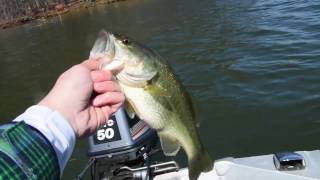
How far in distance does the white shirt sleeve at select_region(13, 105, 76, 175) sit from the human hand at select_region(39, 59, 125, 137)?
0.27 ft

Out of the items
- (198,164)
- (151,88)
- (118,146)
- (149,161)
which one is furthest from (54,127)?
(149,161)

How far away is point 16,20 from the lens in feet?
157

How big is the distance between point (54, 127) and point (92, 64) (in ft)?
2.11

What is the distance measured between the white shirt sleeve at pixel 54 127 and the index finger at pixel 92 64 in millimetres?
487

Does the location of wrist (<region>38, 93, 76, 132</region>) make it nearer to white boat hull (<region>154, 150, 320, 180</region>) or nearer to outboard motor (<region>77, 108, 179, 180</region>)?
white boat hull (<region>154, 150, 320, 180</region>)

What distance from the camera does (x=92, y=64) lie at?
255cm

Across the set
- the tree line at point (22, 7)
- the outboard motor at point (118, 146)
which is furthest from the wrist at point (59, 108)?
the tree line at point (22, 7)

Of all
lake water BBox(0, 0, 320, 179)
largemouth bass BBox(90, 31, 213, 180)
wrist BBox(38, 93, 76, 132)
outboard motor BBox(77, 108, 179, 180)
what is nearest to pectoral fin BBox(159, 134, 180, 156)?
largemouth bass BBox(90, 31, 213, 180)

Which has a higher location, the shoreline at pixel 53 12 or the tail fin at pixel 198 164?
the tail fin at pixel 198 164

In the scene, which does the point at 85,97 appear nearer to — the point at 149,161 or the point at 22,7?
the point at 149,161

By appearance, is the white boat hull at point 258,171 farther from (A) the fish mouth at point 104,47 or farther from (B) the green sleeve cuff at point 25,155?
(B) the green sleeve cuff at point 25,155

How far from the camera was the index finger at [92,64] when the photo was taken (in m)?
2.54

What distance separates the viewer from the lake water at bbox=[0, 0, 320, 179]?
8.20 meters

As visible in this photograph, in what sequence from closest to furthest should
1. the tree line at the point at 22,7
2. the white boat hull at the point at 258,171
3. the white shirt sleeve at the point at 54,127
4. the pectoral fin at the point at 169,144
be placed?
the white shirt sleeve at the point at 54,127 < the pectoral fin at the point at 169,144 < the white boat hull at the point at 258,171 < the tree line at the point at 22,7
